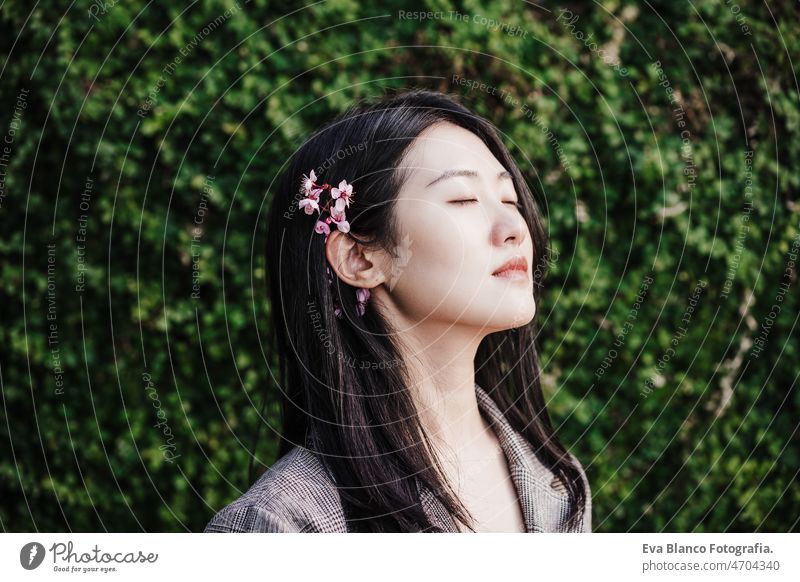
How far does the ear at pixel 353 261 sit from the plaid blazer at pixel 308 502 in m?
0.35

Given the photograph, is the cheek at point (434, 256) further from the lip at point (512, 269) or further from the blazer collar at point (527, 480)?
the blazer collar at point (527, 480)

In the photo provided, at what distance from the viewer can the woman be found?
1547 millimetres

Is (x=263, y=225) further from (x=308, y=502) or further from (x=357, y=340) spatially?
(x=308, y=502)

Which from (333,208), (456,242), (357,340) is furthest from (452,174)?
(357,340)

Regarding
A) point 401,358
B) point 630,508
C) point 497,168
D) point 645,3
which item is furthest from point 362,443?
point 645,3

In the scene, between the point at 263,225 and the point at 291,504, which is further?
the point at 263,225

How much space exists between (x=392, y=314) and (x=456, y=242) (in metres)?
0.20

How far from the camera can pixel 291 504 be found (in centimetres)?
147

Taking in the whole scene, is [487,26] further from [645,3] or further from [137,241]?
[137,241]

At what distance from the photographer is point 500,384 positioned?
75.6 inches

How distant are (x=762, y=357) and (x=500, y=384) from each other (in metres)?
1.57

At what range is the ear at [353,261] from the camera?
161cm
